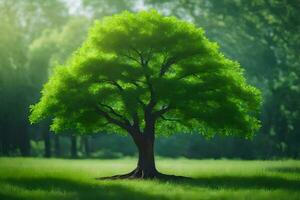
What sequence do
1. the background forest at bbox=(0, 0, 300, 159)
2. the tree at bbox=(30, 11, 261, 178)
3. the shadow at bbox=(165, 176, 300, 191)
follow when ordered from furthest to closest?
the background forest at bbox=(0, 0, 300, 159) → the tree at bbox=(30, 11, 261, 178) → the shadow at bbox=(165, 176, 300, 191)

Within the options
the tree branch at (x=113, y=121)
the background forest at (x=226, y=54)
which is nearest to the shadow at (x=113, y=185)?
the tree branch at (x=113, y=121)

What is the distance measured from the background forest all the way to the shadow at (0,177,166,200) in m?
33.8

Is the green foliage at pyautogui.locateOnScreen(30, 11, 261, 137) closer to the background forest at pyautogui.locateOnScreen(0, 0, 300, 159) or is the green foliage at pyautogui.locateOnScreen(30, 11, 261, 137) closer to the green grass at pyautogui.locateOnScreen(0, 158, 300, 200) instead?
the green grass at pyautogui.locateOnScreen(0, 158, 300, 200)

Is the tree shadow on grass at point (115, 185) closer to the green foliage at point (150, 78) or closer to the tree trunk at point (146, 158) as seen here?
the tree trunk at point (146, 158)

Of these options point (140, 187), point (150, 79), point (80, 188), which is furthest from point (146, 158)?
point (80, 188)

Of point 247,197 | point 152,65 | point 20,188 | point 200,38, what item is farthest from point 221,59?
point 20,188

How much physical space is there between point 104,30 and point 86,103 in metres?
4.21

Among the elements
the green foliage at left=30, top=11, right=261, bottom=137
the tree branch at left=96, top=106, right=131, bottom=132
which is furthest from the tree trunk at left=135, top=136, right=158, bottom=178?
the green foliage at left=30, top=11, right=261, bottom=137

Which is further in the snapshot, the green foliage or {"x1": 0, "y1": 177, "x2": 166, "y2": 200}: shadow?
the green foliage

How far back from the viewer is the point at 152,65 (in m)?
33.0

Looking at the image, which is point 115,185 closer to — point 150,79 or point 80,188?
point 80,188

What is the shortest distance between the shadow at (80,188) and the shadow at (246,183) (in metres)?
4.29

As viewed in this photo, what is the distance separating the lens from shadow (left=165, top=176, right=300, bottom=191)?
27178 mm

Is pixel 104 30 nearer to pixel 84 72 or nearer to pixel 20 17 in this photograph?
pixel 84 72
